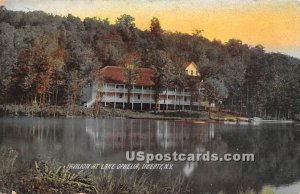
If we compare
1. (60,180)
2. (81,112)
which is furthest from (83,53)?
(60,180)

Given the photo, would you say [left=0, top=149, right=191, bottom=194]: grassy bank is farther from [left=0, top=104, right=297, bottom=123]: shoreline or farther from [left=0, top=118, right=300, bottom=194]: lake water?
[left=0, top=104, right=297, bottom=123]: shoreline

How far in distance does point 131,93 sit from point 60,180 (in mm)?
1177

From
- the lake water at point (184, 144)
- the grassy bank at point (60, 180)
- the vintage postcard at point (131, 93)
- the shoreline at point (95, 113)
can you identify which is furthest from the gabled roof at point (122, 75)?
the grassy bank at point (60, 180)

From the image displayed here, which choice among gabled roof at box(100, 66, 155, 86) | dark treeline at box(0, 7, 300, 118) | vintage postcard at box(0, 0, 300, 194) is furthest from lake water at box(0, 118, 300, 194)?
gabled roof at box(100, 66, 155, 86)

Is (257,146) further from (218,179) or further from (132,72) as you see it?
(132,72)

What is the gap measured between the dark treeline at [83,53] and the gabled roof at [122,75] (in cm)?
5

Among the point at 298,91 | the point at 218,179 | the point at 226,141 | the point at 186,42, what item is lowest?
the point at 218,179

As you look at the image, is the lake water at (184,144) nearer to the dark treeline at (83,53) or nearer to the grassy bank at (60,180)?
the grassy bank at (60,180)

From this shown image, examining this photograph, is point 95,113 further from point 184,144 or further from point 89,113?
point 184,144

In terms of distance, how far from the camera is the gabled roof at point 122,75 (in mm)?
6094

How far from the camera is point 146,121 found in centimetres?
618

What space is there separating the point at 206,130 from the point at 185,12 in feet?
4.22

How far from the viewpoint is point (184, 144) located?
6.15 m

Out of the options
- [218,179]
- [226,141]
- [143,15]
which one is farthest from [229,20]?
[218,179]
